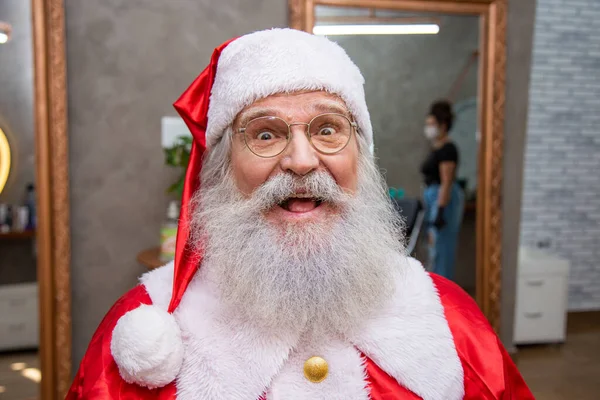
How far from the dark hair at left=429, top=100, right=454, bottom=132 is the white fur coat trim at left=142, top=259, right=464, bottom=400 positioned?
1.86m

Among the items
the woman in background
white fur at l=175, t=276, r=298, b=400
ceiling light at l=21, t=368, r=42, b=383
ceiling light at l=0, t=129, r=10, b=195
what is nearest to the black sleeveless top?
the woman in background

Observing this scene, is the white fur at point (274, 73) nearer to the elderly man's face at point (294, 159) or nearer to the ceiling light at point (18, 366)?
the elderly man's face at point (294, 159)

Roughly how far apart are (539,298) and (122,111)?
2853 mm

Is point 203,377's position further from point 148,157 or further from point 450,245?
point 450,245

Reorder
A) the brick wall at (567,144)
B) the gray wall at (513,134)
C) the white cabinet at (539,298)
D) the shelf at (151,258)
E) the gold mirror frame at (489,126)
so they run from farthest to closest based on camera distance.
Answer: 1. the brick wall at (567,144)
2. the white cabinet at (539,298)
3. the gray wall at (513,134)
4. the gold mirror frame at (489,126)
5. the shelf at (151,258)

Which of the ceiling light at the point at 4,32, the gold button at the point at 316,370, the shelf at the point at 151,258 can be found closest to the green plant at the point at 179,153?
the shelf at the point at 151,258

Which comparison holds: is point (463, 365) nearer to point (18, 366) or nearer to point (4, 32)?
point (18, 366)

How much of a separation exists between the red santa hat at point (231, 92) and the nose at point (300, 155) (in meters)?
0.10

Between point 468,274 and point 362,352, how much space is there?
212 centimetres

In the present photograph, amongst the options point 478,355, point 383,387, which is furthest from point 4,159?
point 478,355

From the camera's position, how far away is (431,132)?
2723 millimetres

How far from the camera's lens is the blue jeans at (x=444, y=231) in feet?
9.07

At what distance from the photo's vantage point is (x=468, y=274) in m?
2.91

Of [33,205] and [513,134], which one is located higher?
[513,134]
